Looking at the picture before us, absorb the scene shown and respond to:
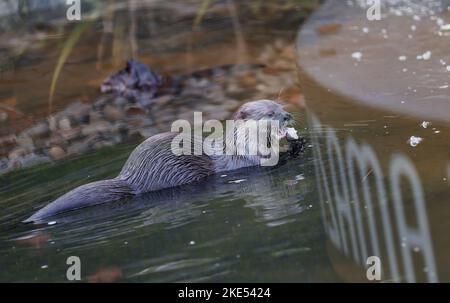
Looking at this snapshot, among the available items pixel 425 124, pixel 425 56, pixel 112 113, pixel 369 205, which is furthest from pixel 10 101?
pixel 369 205

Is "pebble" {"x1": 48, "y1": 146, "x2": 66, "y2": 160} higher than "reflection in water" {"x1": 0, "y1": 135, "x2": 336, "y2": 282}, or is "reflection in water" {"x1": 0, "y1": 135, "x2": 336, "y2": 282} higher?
"pebble" {"x1": 48, "y1": 146, "x2": 66, "y2": 160}

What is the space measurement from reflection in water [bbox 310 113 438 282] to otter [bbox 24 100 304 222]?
44cm

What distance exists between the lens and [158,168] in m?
5.33

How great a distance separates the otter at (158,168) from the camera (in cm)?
497

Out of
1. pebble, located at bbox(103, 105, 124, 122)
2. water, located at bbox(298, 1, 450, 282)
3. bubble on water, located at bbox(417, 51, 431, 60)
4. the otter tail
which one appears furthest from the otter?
bubble on water, located at bbox(417, 51, 431, 60)

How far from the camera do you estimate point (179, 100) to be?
7.35m

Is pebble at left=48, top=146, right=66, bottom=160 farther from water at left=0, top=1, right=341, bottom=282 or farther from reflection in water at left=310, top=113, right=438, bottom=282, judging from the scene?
reflection in water at left=310, top=113, right=438, bottom=282

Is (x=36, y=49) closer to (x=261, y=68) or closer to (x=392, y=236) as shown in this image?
(x=261, y=68)

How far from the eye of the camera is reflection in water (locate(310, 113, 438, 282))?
369cm

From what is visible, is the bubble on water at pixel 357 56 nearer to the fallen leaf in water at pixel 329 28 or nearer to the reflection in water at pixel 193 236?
the fallen leaf in water at pixel 329 28

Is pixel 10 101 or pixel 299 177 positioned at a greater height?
pixel 10 101

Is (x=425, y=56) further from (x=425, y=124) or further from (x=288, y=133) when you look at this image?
(x=288, y=133)

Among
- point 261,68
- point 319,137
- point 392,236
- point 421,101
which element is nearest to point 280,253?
point 392,236

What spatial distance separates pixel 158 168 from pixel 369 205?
5.12ft
